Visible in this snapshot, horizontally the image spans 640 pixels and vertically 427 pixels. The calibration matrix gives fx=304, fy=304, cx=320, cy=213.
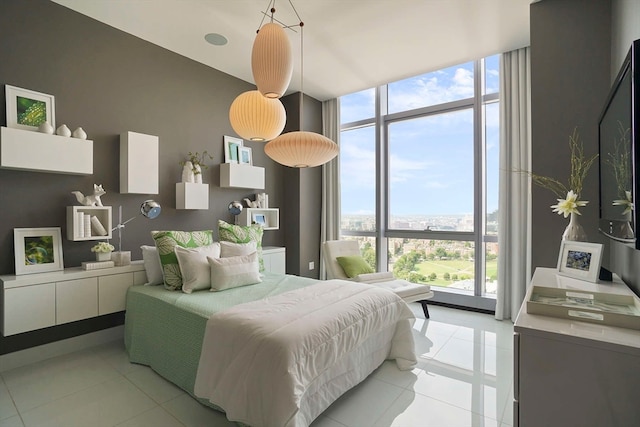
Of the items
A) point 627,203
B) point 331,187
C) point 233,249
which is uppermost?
point 331,187

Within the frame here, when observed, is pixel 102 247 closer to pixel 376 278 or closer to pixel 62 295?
pixel 62 295

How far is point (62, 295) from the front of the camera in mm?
2469

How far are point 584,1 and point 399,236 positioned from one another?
10.2 feet

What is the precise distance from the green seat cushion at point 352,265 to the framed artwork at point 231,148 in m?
1.93

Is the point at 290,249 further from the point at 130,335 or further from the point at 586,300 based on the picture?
the point at 586,300

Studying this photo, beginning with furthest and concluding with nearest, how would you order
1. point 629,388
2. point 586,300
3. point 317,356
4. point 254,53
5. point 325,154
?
point 325,154
point 254,53
point 317,356
point 586,300
point 629,388

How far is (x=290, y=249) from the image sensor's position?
4.80 m

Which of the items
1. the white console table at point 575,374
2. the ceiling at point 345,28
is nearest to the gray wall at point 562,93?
the ceiling at point 345,28

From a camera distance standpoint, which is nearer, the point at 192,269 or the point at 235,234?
the point at 192,269

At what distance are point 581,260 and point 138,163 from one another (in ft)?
12.0

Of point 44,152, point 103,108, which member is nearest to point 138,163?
point 103,108

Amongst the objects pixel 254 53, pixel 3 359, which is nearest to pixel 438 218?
pixel 254 53

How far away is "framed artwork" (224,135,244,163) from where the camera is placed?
4035 millimetres

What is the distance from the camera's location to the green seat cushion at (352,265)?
12.2 ft
